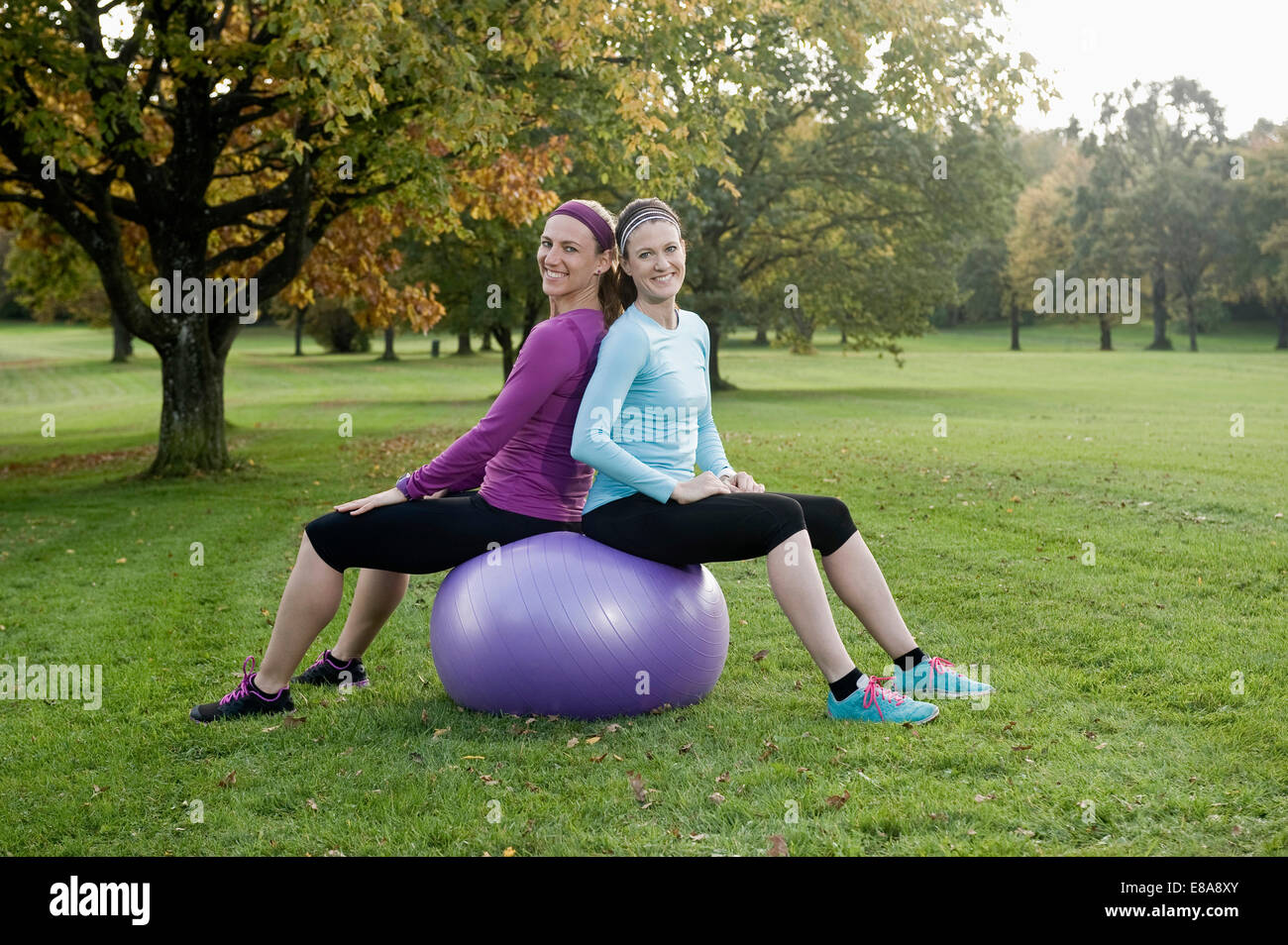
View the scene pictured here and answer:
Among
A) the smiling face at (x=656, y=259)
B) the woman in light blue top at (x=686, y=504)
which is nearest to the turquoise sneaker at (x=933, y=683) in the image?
the woman in light blue top at (x=686, y=504)

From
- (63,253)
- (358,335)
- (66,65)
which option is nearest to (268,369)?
(358,335)

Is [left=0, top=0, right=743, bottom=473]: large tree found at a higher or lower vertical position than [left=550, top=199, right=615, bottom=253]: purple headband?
higher

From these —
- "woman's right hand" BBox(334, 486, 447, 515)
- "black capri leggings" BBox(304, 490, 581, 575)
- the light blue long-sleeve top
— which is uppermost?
the light blue long-sleeve top

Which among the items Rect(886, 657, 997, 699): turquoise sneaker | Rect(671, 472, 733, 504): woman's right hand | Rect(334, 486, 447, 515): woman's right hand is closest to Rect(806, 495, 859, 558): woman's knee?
Rect(671, 472, 733, 504): woman's right hand

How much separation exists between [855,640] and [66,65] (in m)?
10.9

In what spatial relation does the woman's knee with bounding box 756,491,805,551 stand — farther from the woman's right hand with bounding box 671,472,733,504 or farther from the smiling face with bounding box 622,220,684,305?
the smiling face with bounding box 622,220,684,305

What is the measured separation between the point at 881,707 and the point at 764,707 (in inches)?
24.6

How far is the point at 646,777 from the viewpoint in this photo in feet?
15.6

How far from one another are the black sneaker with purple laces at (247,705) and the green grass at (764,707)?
0.39ft

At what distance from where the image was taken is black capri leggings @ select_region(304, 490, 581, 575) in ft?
17.8

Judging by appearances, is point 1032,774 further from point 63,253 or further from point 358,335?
point 358,335

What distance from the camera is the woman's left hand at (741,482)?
18.0 feet

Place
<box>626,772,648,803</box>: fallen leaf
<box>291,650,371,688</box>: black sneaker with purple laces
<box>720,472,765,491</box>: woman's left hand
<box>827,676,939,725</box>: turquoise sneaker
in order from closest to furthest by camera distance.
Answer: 1. <box>626,772,648,803</box>: fallen leaf
2. <box>827,676,939,725</box>: turquoise sneaker
3. <box>720,472,765,491</box>: woman's left hand
4. <box>291,650,371,688</box>: black sneaker with purple laces

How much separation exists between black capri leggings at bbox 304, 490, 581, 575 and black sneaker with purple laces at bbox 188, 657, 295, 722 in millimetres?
785
